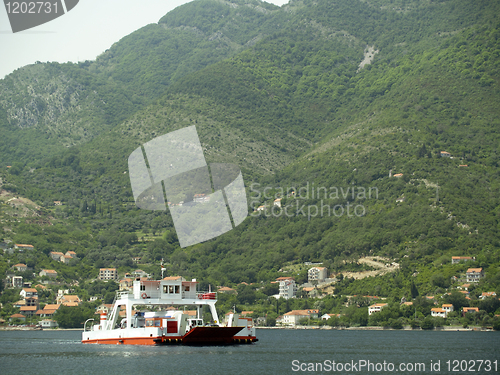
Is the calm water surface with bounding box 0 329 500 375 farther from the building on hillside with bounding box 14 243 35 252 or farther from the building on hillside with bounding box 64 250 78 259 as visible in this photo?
the building on hillside with bounding box 64 250 78 259

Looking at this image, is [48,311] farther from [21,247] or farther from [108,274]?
[21,247]

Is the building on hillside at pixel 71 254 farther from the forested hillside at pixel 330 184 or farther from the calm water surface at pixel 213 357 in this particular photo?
the calm water surface at pixel 213 357

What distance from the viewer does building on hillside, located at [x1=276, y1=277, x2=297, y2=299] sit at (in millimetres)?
115988

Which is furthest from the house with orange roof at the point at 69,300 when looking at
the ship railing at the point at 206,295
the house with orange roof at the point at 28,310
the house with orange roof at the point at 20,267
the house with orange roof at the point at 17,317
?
the ship railing at the point at 206,295

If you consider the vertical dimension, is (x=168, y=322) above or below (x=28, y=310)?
below

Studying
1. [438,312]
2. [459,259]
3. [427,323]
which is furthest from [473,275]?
[427,323]

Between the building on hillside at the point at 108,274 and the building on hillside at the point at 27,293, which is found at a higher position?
the building on hillside at the point at 108,274

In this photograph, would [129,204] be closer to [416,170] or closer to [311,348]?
[416,170]

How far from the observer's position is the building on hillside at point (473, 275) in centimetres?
10037

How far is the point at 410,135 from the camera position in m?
144

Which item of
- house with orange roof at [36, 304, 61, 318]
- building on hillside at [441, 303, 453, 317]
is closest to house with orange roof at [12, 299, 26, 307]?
house with orange roof at [36, 304, 61, 318]

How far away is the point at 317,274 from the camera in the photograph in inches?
4739

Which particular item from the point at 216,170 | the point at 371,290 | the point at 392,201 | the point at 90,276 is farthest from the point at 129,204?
the point at 371,290

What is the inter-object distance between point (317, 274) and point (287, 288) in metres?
6.84
